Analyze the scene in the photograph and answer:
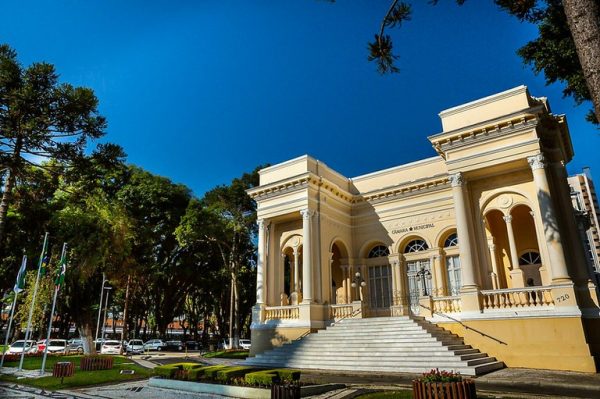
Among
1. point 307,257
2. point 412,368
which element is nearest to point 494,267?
point 412,368

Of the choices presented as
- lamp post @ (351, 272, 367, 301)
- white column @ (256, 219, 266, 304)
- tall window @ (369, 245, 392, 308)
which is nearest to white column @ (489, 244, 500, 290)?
tall window @ (369, 245, 392, 308)

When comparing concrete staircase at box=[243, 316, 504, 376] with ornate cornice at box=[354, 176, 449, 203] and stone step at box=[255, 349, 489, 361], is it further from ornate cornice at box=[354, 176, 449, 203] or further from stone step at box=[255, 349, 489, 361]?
ornate cornice at box=[354, 176, 449, 203]

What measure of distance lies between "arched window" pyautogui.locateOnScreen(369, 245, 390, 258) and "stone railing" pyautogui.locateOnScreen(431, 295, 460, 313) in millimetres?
5502

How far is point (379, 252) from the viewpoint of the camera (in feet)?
76.0

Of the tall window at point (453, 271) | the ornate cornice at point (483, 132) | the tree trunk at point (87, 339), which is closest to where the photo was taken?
the ornate cornice at point (483, 132)

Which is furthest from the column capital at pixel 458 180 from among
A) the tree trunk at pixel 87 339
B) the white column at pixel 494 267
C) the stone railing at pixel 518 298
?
the tree trunk at pixel 87 339

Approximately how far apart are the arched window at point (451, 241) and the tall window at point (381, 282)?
329 centimetres

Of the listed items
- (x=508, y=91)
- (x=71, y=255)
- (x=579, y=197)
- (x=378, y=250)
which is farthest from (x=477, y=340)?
(x=579, y=197)

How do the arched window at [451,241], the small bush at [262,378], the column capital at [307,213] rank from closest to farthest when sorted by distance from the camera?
the small bush at [262,378] < the arched window at [451,241] < the column capital at [307,213]

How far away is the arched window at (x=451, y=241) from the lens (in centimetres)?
2048

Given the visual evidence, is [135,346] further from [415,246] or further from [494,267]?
[494,267]

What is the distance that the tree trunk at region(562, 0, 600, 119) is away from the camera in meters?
4.73

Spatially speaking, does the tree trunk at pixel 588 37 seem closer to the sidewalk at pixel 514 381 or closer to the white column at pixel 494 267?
the sidewalk at pixel 514 381

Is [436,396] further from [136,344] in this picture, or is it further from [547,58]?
[136,344]
